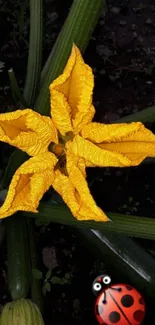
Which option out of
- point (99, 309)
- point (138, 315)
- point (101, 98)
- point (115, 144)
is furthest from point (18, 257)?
point (101, 98)

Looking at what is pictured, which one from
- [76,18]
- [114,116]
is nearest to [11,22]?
[114,116]

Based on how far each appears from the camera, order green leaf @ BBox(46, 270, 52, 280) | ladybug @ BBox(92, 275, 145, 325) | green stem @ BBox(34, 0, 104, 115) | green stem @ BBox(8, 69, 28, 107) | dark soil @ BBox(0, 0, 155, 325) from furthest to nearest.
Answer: dark soil @ BBox(0, 0, 155, 325) < green leaf @ BBox(46, 270, 52, 280) < ladybug @ BBox(92, 275, 145, 325) < green stem @ BBox(8, 69, 28, 107) < green stem @ BBox(34, 0, 104, 115)

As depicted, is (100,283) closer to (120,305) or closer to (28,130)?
(120,305)

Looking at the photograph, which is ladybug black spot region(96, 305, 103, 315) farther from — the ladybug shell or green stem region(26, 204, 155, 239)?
green stem region(26, 204, 155, 239)

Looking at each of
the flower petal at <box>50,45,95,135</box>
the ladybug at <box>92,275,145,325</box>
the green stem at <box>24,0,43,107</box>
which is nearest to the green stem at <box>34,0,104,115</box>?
the flower petal at <box>50,45,95,135</box>

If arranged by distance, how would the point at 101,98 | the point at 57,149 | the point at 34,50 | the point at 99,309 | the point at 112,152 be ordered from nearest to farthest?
the point at 112,152, the point at 57,149, the point at 34,50, the point at 99,309, the point at 101,98

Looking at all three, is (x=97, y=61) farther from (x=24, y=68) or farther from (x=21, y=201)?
(x=21, y=201)

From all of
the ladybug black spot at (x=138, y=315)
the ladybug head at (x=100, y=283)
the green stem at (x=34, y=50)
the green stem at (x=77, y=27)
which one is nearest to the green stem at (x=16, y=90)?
the green stem at (x=34, y=50)
